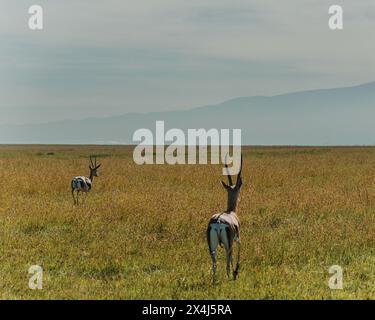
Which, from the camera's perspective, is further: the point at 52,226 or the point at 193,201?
the point at 193,201

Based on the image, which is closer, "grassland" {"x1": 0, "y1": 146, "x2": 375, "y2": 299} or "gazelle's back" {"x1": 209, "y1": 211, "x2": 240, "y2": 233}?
"gazelle's back" {"x1": 209, "y1": 211, "x2": 240, "y2": 233}

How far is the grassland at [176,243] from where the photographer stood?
8156 mm

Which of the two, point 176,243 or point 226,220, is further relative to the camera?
point 176,243

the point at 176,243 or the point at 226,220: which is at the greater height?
the point at 176,243

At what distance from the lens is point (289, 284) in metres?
8.34

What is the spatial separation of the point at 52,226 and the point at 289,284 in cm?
730

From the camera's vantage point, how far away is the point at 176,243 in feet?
36.7

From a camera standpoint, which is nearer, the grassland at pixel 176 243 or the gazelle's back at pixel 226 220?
the gazelle's back at pixel 226 220

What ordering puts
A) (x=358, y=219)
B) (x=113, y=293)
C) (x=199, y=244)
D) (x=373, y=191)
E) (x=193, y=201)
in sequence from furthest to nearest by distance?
(x=373, y=191) → (x=193, y=201) → (x=358, y=219) → (x=199, y=244) → (x=113, y=293)

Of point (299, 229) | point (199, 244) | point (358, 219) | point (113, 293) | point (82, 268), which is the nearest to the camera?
point (113, 293)

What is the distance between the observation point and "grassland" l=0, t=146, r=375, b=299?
8156 millimetres
